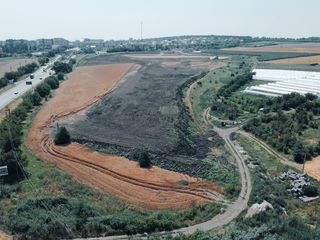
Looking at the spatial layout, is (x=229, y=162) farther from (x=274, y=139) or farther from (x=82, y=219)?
(x=82, y=219)

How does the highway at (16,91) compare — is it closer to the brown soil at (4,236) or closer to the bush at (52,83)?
the bush at (52,83)

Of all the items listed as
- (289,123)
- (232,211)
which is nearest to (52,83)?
(289,123)

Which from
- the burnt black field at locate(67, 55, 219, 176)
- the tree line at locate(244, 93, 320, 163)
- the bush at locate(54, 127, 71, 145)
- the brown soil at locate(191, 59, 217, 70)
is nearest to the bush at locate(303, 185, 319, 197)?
the tree line at locate(244, 93, 320, 163)

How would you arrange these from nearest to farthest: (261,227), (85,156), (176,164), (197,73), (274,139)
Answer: (261,227), (176,164), (85,156), (274,139), (197,73)

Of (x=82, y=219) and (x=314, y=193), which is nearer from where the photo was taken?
(x=82, y=219)

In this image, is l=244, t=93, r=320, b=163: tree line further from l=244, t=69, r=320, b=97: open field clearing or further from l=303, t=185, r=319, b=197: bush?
l=303, t=185, r=319, b=197: bush

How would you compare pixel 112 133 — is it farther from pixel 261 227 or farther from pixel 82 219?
pixel 261 227

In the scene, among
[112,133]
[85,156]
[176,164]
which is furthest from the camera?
[112,133]

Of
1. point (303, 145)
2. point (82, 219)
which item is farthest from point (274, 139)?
point (82, 219)
